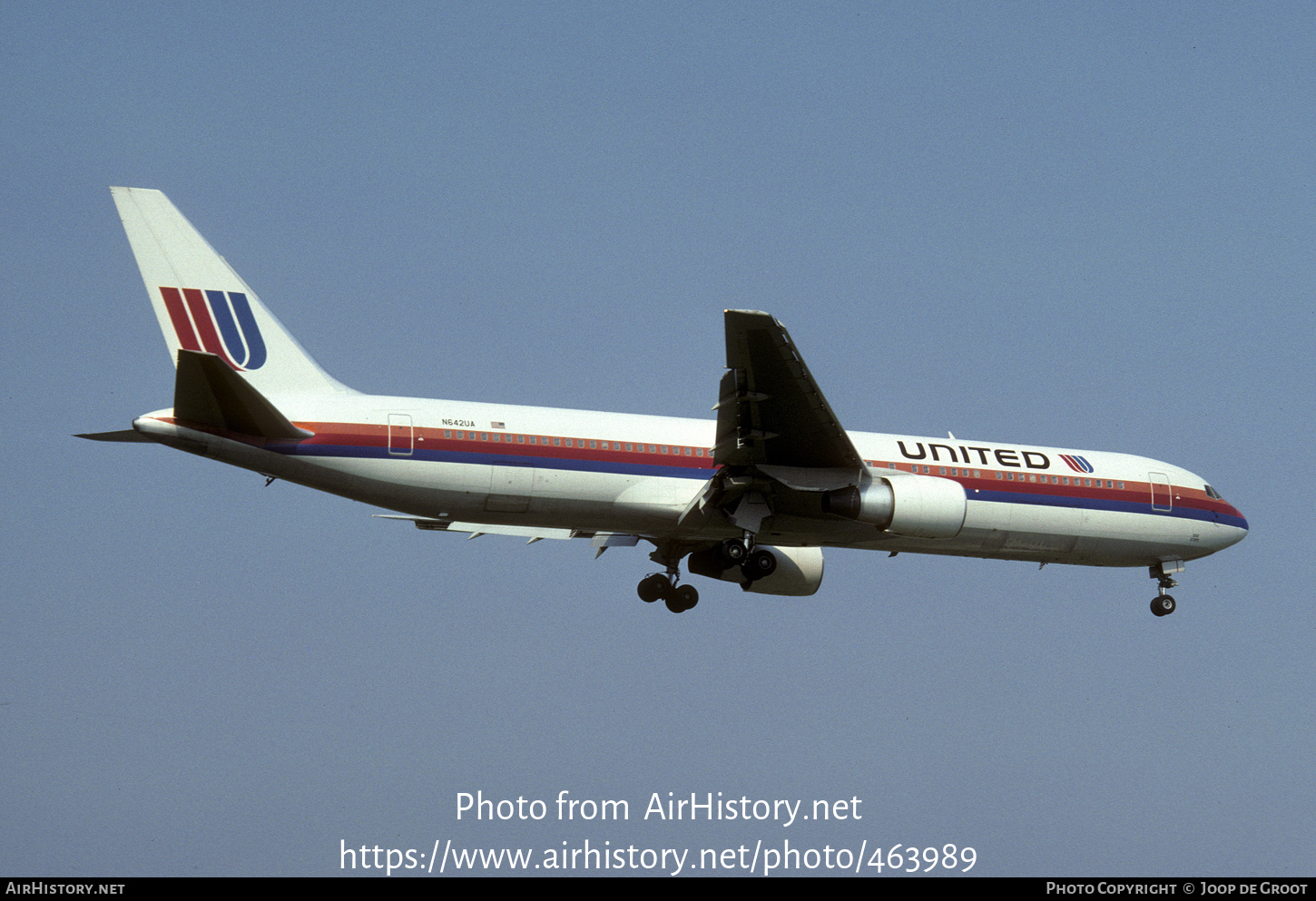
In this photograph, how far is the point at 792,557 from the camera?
101 feet

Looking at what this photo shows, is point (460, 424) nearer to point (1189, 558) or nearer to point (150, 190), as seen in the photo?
point (150, 190)

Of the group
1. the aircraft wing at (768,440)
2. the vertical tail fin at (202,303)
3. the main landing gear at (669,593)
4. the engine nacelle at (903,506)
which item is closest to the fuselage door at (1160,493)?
the engine nacelle at (903,506)

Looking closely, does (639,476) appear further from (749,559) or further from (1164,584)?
(1164,584)

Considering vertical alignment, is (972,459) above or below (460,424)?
above

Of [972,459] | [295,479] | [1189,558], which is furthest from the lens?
[1189,558]

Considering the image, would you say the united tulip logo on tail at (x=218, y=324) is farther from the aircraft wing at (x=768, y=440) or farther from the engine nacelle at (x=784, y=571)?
the engine nacelle at (x=784, y=571)

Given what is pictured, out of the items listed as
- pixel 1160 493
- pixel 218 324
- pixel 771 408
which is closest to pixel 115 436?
pixel 218 324

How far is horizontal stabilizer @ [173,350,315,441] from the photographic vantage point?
74.5 feet

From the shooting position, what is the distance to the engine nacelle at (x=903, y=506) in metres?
26.0

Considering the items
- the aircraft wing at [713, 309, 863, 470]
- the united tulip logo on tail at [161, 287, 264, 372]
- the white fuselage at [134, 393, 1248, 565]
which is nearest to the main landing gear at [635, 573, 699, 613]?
the white fuselage at [134, 393, 1248, 565]

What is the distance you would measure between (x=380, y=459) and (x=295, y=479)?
1.44 meters

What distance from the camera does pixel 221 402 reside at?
76.9 ft
